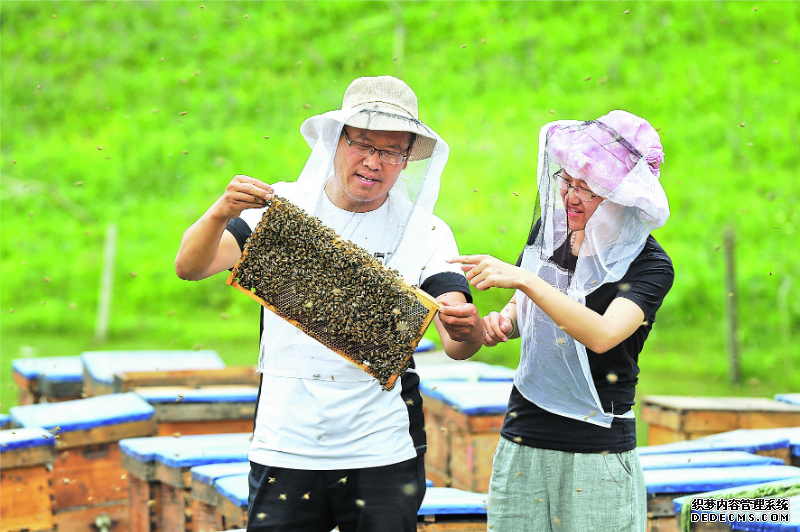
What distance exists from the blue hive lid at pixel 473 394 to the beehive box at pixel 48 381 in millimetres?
2498

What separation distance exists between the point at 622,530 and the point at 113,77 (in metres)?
14.5

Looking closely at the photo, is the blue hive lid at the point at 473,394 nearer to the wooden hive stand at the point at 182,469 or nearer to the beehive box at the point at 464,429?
the beehive box at the point at 464,429

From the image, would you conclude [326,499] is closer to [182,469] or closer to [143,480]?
[182,469]

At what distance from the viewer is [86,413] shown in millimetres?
4098

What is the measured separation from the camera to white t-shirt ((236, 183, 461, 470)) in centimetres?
206

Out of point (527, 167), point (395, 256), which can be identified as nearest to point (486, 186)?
point (527, 167)

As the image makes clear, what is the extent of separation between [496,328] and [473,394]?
1.92 metres

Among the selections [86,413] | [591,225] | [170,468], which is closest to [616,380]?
[591,225]

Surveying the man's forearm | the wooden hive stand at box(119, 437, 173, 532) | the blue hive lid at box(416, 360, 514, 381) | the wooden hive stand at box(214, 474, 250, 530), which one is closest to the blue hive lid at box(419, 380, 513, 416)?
the blue hive lid at box(416, 360, 514, 381)

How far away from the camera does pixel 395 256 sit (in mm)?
2266

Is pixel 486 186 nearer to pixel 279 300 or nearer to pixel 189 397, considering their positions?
pixel 189 397

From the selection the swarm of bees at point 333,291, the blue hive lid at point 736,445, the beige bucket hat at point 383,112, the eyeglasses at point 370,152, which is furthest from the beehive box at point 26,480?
the blue hive lid at point 736,445

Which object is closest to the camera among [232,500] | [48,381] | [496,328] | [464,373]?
[496,328]

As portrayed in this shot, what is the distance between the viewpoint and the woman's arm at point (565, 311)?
2.01 m
